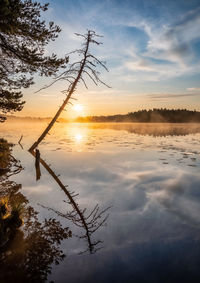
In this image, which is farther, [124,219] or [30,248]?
[124,219]

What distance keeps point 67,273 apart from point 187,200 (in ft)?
17.5

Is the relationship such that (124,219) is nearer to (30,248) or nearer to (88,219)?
(88,219)

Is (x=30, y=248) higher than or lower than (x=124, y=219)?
higher

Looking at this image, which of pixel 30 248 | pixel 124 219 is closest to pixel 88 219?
pixel 124 219

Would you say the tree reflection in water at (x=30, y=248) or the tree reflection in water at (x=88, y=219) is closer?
the tree reflection in water at (x=30, y=248)

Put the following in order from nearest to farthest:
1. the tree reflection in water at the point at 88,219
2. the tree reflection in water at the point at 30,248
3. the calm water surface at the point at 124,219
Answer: the tree reflection in water at the point at 30,248 < the calm water surface at the point at 124,219 < the tree reflection in water at the point at 88,219

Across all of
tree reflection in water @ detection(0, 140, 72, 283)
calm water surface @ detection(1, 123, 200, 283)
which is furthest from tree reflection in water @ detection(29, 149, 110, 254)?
tree reflection in water @ detection(0, 140, 72, 283)

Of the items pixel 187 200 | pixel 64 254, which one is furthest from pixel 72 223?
pixel 187 200

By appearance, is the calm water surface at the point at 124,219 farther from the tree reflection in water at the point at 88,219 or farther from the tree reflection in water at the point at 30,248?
the tree reflection in water at the point at 30,248

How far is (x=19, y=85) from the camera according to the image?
54.6 feet

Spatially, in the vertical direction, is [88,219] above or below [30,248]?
below

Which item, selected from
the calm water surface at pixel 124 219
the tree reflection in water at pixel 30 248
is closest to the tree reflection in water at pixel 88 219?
the calm water surface at pixel 124 219

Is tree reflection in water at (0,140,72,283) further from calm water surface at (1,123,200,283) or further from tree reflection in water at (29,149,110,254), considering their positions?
tree reflection in water at (29,149,110,254)

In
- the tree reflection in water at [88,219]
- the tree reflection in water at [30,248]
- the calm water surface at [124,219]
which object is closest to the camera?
the tree reflection in water at [30,248]
